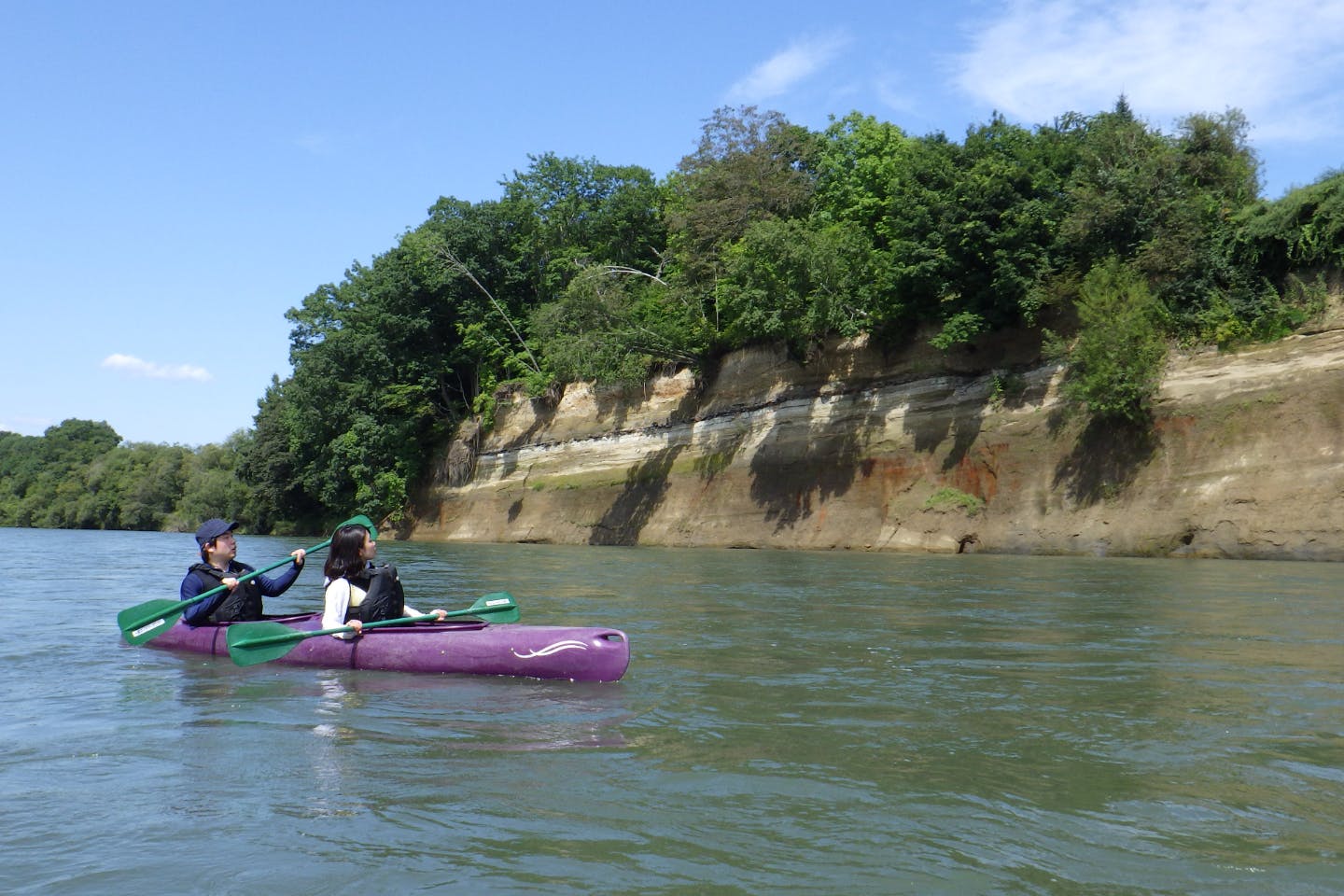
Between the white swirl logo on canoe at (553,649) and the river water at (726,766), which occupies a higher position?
the white swirl logo on canoe at (553,649)

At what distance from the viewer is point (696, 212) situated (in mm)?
35219

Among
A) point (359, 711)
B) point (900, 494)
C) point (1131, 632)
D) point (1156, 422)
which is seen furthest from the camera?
point (900, 494)

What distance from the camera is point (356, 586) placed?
33.9 feet

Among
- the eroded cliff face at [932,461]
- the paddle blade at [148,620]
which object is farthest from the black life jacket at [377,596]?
the eroded cliff face at [932,461]

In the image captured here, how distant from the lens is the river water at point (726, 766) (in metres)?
4.62

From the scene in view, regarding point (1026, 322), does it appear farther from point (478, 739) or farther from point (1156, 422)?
point (478, 739)

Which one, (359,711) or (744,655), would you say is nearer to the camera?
(359,711)

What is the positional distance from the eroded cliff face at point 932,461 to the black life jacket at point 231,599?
63.4 feet

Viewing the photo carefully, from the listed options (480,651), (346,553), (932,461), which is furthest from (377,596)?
(932,461)

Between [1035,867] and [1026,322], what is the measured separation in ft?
83.1

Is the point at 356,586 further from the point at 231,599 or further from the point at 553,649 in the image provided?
the point at 553,649

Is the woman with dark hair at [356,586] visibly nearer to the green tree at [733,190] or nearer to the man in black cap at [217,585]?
the man in black cap at [217,585]

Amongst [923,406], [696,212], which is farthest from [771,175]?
[923,406]

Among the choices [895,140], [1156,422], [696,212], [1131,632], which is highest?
[895,140]
